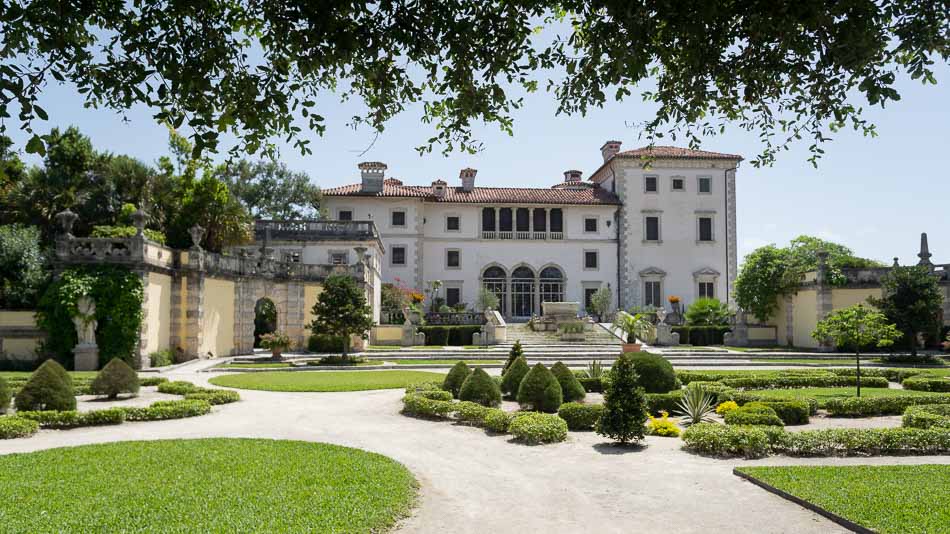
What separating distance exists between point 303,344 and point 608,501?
27498 millimetres

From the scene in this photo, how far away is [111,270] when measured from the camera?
76.1 feet

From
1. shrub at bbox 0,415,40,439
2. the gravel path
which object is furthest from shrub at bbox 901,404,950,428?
shrub at bbox 0,415,40,439

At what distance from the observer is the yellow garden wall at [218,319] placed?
2759 centimetres

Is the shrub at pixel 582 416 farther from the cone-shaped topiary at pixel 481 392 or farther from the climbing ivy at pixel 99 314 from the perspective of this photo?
the climbing ivy at pixel 99 314

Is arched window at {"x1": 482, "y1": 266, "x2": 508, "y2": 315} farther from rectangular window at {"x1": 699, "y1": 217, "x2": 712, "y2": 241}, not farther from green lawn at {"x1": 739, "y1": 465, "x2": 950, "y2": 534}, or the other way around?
green lawn at {"x1": 739, "y1": 465, "x2": 950, "y2": 534}

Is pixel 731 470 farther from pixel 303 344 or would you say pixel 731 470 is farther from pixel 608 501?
pixel 303 344

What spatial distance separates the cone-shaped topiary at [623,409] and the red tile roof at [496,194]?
38.7 meters

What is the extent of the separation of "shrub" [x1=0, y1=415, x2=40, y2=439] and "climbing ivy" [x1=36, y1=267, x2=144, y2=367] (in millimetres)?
11825

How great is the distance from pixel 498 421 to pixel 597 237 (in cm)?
4024

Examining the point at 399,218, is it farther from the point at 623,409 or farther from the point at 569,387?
the point at 623,409

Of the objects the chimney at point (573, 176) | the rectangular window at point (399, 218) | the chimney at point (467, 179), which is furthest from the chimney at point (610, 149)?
the rectangular window at point (399, 218)

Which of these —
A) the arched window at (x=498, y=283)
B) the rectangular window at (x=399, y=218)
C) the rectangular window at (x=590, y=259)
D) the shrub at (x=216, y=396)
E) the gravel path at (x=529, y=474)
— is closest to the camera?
the gravel path at (x=529, y=474)

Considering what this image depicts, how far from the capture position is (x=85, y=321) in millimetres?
22688

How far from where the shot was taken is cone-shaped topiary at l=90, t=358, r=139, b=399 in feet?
51.6
